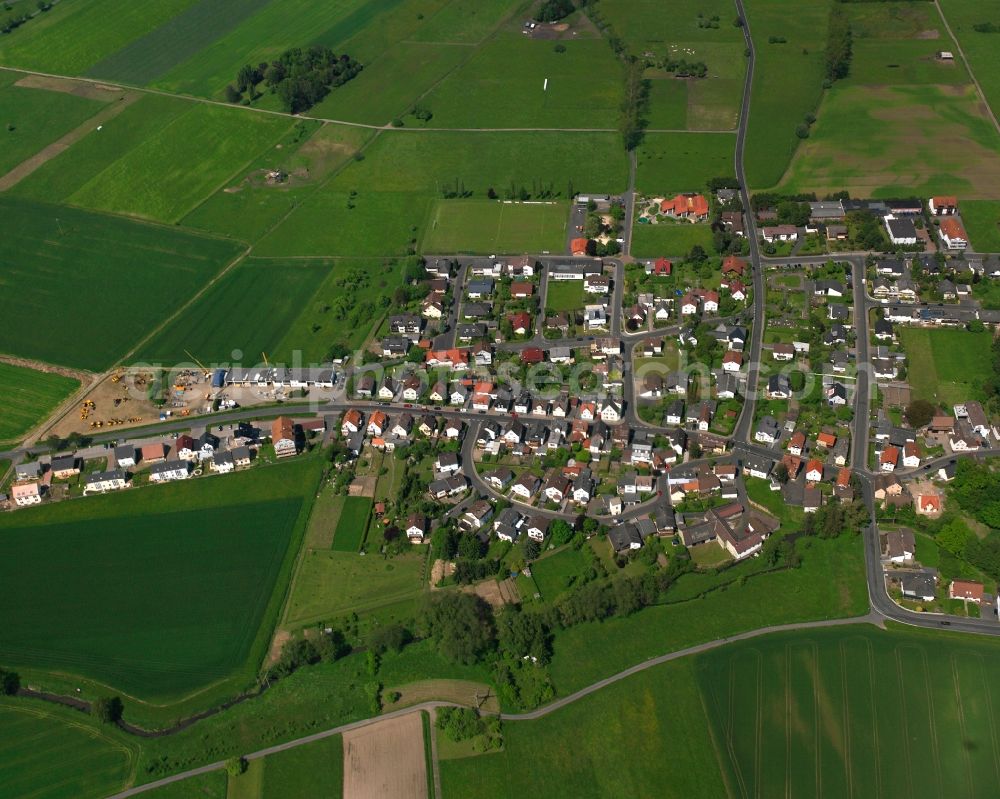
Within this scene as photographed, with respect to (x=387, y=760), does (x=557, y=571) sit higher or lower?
higher

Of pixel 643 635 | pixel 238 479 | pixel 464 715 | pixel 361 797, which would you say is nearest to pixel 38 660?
pixel 238 479

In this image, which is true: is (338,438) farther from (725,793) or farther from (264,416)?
(725,793)

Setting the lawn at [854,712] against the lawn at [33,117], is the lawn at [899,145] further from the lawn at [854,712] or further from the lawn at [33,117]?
the lawn at [33,117]

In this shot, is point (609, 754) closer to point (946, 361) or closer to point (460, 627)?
point (460, 627)

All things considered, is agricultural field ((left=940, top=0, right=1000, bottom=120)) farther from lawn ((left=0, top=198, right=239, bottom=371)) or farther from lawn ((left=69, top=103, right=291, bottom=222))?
lawn ((left=0, top=198, right=239, bottom=371))

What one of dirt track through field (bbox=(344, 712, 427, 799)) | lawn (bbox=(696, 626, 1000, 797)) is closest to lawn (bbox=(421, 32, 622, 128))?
lawn (bbox=(696, 626, 1000, 797))

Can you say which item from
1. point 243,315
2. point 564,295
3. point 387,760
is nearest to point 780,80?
point 564,295

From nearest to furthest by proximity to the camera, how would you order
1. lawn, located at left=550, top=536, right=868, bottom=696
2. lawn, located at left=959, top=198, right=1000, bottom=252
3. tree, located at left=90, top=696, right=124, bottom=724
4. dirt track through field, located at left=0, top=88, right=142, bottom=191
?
tree, located at left=90, top=696, right=124, bottom=724, lawn, located at left=550, top=536, right=868, bottom=696, lawn, located at left=959, top=198, right=1000, bottom=252, dirt track through field, located at left=0, top=88, right=142, bottom=191
